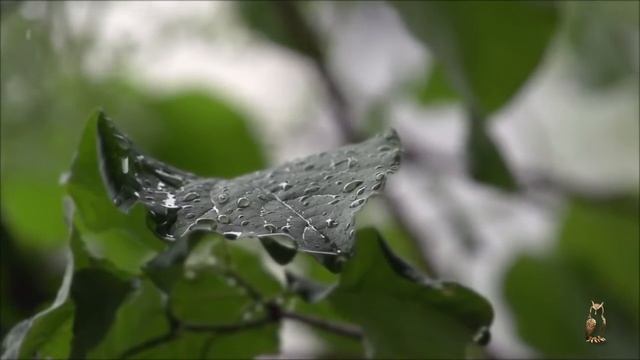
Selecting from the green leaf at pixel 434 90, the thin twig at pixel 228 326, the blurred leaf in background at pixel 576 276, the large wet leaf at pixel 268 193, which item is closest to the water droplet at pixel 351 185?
the large wet leaf at pixel 268 193

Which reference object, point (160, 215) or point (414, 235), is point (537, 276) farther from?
point (160, 215)

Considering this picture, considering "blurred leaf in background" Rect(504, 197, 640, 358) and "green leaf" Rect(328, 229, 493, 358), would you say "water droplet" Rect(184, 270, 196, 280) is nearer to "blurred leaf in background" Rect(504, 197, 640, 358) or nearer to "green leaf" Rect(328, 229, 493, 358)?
"green leaf" Rect(328, 229, 493, 358)

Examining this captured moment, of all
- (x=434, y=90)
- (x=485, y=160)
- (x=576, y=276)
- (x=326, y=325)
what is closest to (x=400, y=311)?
(x=326, y=325)

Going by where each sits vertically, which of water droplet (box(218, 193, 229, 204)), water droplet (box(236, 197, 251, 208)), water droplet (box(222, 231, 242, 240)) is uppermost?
water droplet (box(236, 197, 251, 208))

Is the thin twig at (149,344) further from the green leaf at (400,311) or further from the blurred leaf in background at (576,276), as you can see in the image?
the blurred leaf in background at (576,276)

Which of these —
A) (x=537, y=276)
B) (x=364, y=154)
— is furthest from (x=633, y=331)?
(x=364, y=154)

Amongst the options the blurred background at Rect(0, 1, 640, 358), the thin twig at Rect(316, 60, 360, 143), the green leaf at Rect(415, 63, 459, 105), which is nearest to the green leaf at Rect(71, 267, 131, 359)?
the blurred background at Rect(0, 1, 640, 358)

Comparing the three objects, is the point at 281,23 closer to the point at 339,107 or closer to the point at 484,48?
the point at 339,107

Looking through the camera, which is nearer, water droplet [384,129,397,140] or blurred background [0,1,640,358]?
water droplet [384,129,397,140]
